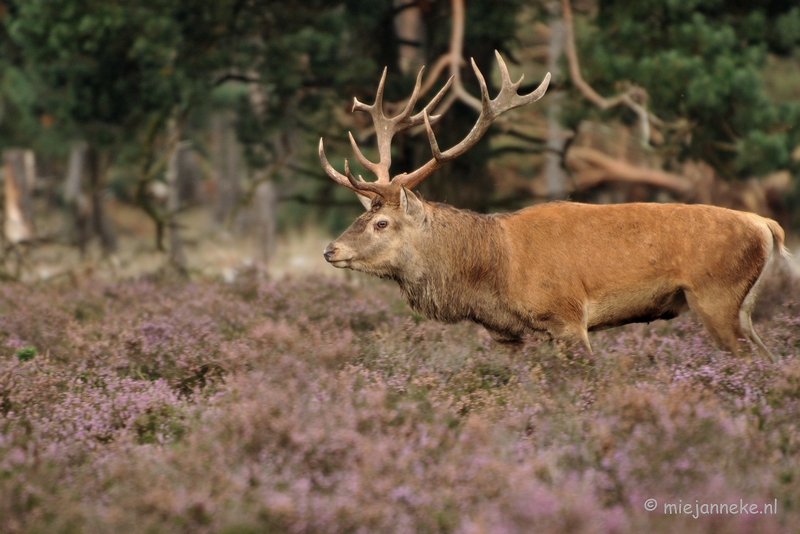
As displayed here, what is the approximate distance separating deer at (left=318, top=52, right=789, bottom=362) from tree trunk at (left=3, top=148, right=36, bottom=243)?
11477 mm

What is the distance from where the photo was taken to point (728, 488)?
385 centimetres

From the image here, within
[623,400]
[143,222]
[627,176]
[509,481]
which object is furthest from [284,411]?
[143,222]

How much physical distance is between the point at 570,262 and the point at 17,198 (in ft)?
42.0

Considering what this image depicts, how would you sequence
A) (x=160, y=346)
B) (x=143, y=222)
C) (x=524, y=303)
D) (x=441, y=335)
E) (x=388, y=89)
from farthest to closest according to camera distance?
1. (x=143, y=222)
2. (x=388, y=89)
3. (x=441, y=335)
4. (x=160, y=346)
5. (x=524, y=303)

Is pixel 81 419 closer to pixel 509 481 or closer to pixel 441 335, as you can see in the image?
pixel 509 481

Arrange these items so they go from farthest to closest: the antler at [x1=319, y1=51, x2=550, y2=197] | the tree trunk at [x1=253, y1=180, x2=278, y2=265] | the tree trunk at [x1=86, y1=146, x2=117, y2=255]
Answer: the tree trunk at [x1=253, y1=180, x2=278, y2=265]
the tree trunk at [x1=86, y1=146, x2=117, y2=255]
the antler at [x1=319, y1=51, x2=550, y2=197]

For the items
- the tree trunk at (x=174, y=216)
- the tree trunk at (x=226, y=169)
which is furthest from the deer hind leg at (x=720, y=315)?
the tree trunk at (x=226, y=169)

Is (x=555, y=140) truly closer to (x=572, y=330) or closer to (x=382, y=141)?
(x=382, y=141)

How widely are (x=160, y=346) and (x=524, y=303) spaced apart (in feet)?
8.18

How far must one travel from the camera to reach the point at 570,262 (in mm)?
6328

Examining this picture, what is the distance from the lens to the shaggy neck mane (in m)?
6.50

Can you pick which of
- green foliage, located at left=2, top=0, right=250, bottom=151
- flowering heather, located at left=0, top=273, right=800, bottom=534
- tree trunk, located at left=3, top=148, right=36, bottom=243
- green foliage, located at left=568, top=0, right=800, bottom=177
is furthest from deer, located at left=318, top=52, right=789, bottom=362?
tree trunk, located at left=3, top=148, right=36, bottom=243

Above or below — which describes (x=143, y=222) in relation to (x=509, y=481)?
below

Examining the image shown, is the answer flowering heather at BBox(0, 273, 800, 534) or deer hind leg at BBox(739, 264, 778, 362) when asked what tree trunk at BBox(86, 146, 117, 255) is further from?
deer hind leg at BBox(739, 264, 778, 362)
